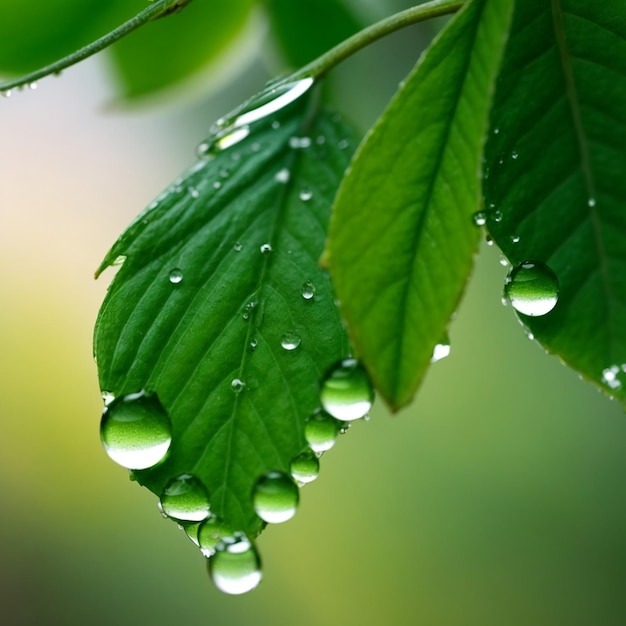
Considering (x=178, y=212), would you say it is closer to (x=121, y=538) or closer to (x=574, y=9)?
(x=574, y=9)

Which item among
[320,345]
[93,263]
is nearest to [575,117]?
[320,345]

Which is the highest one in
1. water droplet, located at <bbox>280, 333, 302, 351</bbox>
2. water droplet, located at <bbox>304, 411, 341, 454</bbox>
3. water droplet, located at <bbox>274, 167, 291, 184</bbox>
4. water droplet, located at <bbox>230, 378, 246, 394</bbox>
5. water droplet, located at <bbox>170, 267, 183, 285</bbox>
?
water droplet, located at <bbox>274, 167, 291, 184</bbox>

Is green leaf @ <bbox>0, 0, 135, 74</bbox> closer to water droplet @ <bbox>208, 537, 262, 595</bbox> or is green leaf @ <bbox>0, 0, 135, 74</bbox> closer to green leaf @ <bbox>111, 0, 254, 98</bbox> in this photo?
green leaf @ <bbox>111, 0, 254, 98</bbox>

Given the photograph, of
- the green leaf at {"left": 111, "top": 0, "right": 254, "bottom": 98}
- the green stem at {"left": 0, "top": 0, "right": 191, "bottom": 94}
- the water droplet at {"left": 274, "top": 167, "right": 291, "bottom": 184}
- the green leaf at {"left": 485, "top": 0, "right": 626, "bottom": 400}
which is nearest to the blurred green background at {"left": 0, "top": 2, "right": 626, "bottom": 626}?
the green leaf at {"left": 111, "top": 0, "right": 254, "bottom": 98}

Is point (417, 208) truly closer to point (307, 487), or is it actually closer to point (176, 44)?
point (176, 44)

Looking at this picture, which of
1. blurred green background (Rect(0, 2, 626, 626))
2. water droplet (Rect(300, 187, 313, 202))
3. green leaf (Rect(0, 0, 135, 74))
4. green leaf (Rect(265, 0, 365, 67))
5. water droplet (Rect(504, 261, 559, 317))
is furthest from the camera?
blurred green background (Rect(0, 2, 626, 626))

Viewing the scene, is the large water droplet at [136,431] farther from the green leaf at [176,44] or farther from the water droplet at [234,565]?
the green leaf at [176,44]
